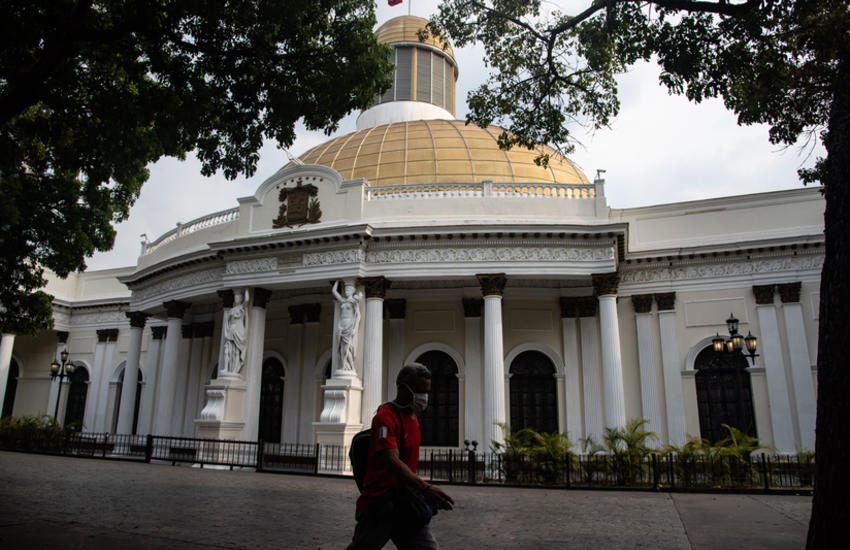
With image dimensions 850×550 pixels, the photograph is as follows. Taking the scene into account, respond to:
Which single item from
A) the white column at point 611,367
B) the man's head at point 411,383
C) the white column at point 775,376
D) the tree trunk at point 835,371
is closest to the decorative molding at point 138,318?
the white column at point 611,367

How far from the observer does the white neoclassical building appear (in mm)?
19062

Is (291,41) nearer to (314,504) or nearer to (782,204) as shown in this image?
(314,504)

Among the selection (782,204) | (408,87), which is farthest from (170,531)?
(408,87)

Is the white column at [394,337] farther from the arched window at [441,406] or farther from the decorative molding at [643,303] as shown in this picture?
the decorative molding at [643,303]

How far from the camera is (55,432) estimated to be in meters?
22.2

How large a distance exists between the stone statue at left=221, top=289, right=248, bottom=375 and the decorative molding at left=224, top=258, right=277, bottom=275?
746mm

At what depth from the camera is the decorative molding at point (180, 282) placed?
72.6 feet

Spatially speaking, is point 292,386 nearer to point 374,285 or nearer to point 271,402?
point 271,402

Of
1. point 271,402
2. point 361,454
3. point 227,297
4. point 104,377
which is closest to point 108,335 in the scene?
point 104,377

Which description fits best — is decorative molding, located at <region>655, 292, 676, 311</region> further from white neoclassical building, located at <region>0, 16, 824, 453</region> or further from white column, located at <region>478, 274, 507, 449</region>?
white column, located at <region>478, 274, 507, 449</region>

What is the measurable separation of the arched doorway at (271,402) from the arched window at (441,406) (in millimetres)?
5781

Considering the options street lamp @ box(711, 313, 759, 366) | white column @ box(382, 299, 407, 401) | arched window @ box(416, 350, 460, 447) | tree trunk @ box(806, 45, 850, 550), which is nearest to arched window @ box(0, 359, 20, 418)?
white column @ box(382, 299, 407, 401)

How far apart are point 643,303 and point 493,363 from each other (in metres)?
6.89

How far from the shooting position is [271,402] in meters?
23.8
